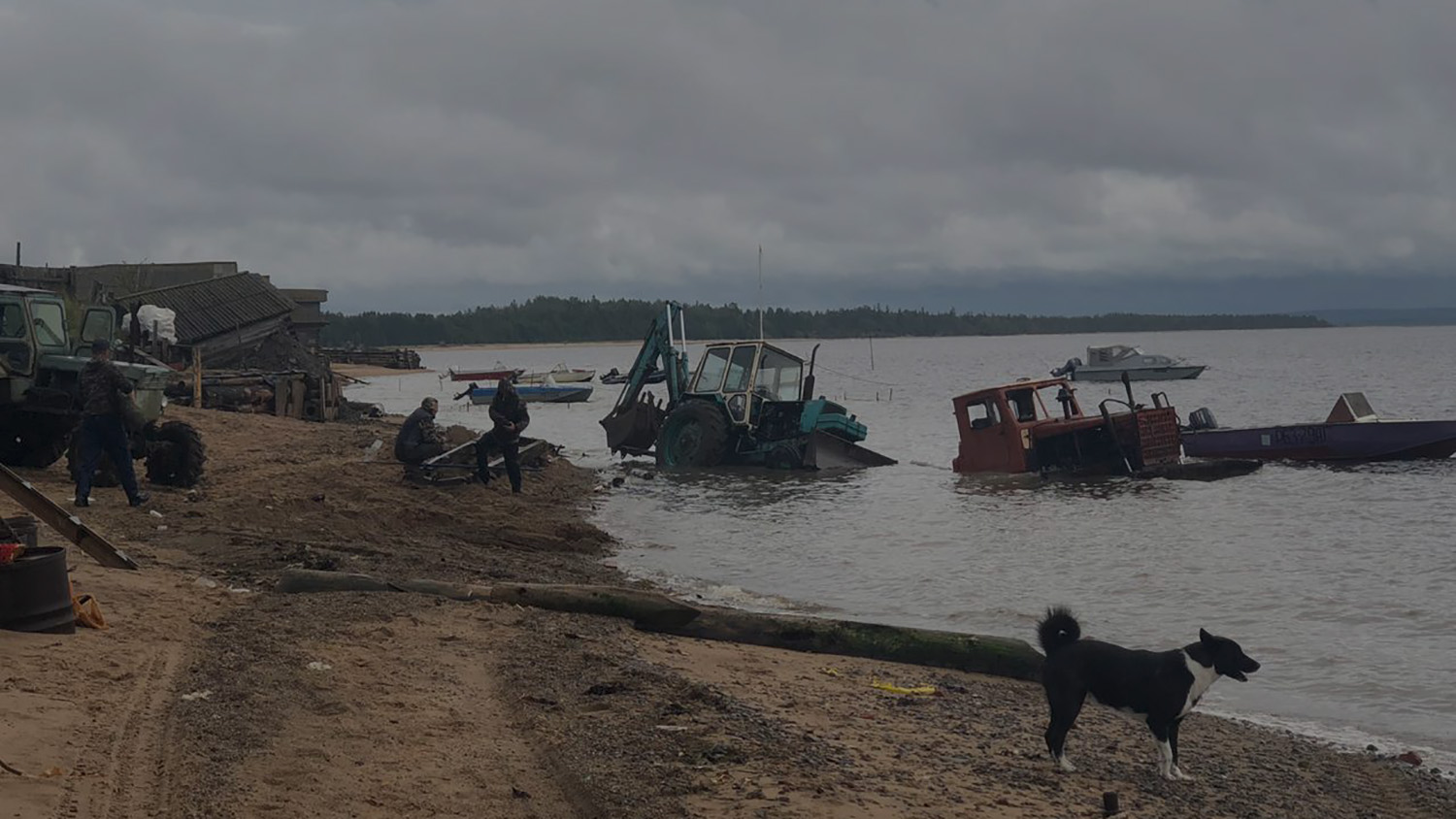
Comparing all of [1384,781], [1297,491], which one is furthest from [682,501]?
[1384,781]

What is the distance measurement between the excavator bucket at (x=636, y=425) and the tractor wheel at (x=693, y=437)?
2.17 ft

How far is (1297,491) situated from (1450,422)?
214 inches

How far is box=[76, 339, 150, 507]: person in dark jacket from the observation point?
12.5 meters

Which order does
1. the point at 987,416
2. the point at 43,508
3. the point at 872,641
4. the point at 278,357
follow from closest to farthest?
the point at 43,508 → the point at 872,641 → the point at 987,416 → the point at 278,357

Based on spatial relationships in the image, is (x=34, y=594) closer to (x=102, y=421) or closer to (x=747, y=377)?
(x=102, y=421)

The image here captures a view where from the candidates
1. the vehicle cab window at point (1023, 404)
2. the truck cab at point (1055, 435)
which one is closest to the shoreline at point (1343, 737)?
the truck cab at point (1055, 435)

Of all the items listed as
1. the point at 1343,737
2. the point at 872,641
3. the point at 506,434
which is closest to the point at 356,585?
the point at 872,641

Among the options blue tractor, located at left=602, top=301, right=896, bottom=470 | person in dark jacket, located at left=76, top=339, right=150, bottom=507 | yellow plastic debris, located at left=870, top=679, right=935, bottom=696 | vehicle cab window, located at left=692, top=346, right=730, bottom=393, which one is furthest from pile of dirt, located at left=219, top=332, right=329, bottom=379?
yellow plastic debris, located at left=870, top=679, right=935, bottom=696

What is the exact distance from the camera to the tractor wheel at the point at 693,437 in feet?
82.5

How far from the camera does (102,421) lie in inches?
494

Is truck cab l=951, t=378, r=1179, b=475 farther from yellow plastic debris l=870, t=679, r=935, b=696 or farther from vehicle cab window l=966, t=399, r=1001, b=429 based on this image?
yellow plastic debris l=870, t=679, r=935, b=696

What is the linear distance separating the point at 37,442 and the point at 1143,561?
12.9 m

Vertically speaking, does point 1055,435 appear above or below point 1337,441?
above

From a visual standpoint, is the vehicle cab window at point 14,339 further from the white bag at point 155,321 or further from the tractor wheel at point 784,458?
the white bag at point 155,321
